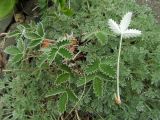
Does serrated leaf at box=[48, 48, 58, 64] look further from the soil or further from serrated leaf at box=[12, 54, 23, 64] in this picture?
the soil

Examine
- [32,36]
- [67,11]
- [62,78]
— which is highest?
[67,11]

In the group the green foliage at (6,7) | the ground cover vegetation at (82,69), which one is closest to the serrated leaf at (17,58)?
the ground cover vegetation at (82,69)

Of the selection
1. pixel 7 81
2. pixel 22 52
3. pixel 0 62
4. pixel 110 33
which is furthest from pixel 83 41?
pixel 0 62

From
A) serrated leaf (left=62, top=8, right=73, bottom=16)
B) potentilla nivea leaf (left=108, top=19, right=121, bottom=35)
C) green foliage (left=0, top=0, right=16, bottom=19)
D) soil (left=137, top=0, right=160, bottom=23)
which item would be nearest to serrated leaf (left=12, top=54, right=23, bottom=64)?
serrated leaf (left=62, top=8, right=73, bottom=16)

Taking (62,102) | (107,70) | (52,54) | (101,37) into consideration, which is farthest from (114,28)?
(62,102)

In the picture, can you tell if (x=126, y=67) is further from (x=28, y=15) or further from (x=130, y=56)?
(x=28, y=15)

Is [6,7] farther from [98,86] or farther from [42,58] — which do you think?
[98,86]
